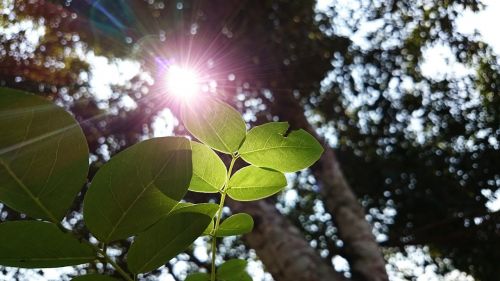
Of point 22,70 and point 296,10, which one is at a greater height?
point 296,10

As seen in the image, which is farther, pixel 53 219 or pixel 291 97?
pixel 291 97

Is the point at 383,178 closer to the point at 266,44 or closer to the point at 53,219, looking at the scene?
the point at 266,44

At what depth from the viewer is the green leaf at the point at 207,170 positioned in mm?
476

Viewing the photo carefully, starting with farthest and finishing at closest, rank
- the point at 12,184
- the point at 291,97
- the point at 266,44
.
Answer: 1. the point at 266,44
2. the point at 291,97
3. the point at 12,184

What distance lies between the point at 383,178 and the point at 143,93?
378 cm

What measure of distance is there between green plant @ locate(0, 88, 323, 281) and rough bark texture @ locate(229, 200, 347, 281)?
2.56 m

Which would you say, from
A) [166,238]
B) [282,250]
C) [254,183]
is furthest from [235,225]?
[282,250]

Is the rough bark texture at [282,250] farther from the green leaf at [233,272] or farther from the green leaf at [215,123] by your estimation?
the green leaf at [215,123]

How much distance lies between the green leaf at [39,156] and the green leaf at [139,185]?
0.8 inches

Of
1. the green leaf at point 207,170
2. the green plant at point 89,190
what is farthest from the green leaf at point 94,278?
the green leaf at point 207,170

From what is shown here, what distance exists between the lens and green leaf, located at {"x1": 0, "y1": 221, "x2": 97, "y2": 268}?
35 centimetres

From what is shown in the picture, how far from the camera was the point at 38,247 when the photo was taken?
36 cm

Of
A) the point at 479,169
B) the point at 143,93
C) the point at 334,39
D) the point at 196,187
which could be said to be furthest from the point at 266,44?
the point at 196,187

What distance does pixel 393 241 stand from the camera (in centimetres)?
539
